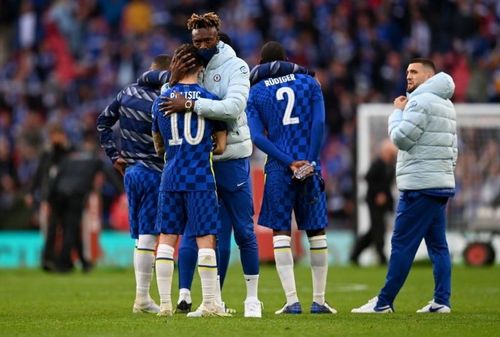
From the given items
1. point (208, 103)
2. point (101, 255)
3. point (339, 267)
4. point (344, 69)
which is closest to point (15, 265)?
point (101, 255)

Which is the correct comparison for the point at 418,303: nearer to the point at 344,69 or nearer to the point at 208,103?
the point at 208,103

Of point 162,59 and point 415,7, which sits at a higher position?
point 415,7

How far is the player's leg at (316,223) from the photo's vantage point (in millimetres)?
12133

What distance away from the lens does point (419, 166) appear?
40.0ft

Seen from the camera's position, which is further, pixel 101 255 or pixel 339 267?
pixel 101 255

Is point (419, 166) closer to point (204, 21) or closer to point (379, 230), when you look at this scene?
point (204, 21)

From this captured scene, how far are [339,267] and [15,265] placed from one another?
21.2ft

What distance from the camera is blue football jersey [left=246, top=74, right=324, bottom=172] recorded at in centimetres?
1218

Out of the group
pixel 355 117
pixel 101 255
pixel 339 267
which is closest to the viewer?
pixel 339 267

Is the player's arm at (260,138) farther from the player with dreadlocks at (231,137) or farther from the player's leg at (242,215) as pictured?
the player's leg at (242,215)

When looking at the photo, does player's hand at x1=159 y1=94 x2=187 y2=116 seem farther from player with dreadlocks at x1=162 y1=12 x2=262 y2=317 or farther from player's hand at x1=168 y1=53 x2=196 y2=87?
player's hand at x1=168 y1=53 x2=196 y2=87

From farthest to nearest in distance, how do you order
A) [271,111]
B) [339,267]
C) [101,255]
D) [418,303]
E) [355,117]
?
[355,117]
[101,255]
[339,267]
[418,303]
[271,111]

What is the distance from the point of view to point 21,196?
27641 millimetres

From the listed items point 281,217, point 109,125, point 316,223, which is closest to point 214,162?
point 281,217
